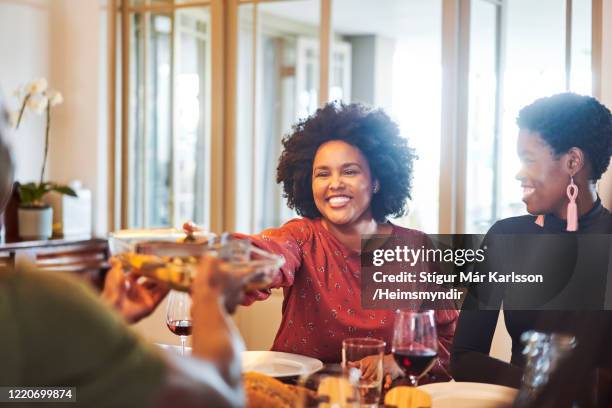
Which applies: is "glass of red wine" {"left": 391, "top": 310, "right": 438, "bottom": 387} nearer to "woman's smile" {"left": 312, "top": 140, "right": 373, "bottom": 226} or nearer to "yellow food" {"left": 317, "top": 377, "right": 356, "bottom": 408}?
"yellow food" {"left": 317, "top": 377, "right": 356, "bottom": 408}

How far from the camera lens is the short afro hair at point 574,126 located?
2232mm

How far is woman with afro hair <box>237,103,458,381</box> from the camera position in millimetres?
2209

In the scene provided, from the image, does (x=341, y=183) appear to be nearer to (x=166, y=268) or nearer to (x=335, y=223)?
(x=335, y=223)

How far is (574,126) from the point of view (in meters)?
2.24

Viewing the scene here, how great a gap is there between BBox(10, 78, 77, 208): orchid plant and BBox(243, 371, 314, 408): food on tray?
3.15 metres

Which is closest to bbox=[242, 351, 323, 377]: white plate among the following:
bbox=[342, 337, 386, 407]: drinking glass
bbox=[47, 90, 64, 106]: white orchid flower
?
bbox=[342, 337, 386, 407]: drinking glass

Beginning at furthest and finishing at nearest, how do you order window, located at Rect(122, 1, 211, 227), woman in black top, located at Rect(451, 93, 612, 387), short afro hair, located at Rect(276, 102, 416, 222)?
window, located at Rect(122, 1, 211, 227)
short afro hair, located at Rect(276, 102, 416, 222)
woman in black top, located at Rect(451, 93, 612, 387)

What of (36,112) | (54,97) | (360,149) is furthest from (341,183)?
(54,97)

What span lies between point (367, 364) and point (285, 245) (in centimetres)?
86

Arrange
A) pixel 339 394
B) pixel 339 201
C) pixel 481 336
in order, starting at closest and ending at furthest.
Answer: pixel 339 394 → pixel 481 336 → pixel 339 201

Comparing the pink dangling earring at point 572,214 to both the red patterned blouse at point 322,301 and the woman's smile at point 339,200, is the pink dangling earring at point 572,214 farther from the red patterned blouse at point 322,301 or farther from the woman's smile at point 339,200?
the woman's smile at point 339,200

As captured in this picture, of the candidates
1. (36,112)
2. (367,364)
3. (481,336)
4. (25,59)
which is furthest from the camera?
(25,59)

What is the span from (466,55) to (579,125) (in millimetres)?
1553

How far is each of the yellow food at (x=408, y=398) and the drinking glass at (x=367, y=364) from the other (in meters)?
0.03
